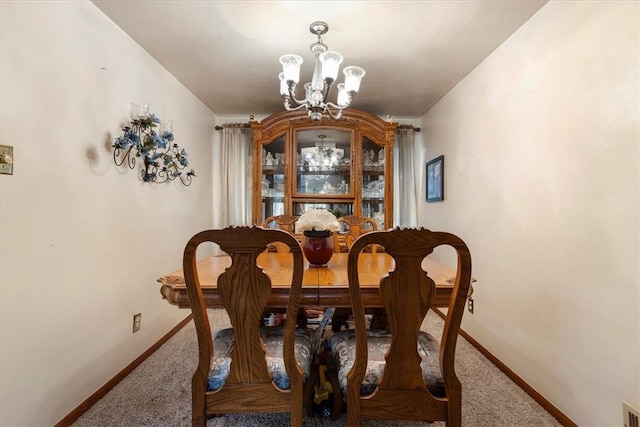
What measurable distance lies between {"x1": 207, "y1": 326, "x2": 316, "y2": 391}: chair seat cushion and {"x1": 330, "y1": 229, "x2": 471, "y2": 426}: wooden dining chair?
21 centimetres

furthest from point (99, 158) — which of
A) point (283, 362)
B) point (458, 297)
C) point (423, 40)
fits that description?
point (423, 40)

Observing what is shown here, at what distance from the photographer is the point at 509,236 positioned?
6.42ft

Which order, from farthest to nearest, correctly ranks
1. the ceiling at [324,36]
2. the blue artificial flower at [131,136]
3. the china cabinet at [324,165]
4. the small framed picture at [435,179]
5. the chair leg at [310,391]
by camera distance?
the china cabinet at [324,165] < the small framed picture at [435,179] < the blue artificial flower at [131,136] < the ceiling at [324,36] < the chair leg at [310,391]

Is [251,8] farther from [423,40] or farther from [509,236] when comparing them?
[509,236]

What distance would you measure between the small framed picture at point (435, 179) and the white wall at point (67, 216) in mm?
2642

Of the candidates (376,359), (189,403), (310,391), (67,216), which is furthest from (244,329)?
(67,216)

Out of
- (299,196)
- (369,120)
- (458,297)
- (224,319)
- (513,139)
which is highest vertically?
(369,120)

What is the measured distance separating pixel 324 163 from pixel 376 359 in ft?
7.81

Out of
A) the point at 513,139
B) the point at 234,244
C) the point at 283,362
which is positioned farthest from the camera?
the point at 513,139

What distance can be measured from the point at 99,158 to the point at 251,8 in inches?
48.7

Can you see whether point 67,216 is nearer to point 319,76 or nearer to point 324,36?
point 319,76

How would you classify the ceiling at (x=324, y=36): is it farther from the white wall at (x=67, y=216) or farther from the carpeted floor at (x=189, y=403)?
the carpeted floor at (x=189, y=403)

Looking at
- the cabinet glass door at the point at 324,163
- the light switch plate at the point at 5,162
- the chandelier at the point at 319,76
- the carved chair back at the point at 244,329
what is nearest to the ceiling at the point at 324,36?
the chandelier at the point at 319,76

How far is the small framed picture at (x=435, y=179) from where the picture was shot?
300 cm
